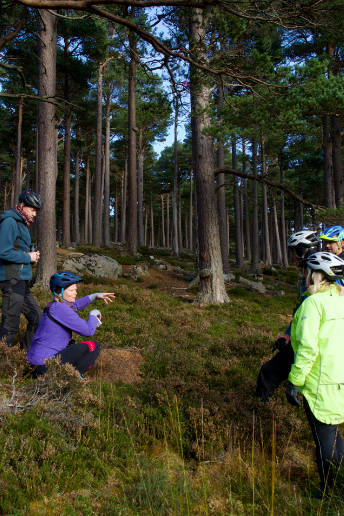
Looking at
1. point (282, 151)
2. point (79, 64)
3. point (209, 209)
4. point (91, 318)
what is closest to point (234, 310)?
point (209, 209)

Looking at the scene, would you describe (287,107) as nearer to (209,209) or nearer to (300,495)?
(209,209)

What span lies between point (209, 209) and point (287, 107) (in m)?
4.49

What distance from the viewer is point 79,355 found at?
394 centimetres

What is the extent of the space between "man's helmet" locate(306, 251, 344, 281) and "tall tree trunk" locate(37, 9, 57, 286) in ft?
27.4

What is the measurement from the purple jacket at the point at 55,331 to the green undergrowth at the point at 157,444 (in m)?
0.38

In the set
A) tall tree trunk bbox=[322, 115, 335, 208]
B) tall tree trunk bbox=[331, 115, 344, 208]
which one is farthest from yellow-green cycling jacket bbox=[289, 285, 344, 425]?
tall tree trunk bbox=[322, 115, 335, 208]

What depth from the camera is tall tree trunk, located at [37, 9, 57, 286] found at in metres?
9.38

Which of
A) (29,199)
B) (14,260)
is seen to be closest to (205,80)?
(29,199)

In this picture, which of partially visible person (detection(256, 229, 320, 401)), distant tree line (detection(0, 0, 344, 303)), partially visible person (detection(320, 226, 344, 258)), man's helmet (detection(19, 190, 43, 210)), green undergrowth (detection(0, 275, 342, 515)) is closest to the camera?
green undergrowth (detection(0, 275, 342, 515))

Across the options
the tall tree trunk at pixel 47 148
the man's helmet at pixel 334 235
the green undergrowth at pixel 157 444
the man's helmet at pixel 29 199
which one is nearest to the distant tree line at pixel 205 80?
the tall tree trunk at pixel 47 148

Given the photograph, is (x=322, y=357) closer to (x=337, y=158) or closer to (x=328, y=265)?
(x=328, y=265)

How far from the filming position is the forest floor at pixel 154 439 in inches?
91.7

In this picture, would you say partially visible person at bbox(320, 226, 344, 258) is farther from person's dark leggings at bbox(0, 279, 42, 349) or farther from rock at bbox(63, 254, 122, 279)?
rock at bbox(63, 254, 122, 279)

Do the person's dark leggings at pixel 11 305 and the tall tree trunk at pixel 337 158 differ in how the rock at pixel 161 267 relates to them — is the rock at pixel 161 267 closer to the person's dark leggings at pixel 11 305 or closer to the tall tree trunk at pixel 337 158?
the tall tree trunk at pixel 337 158
